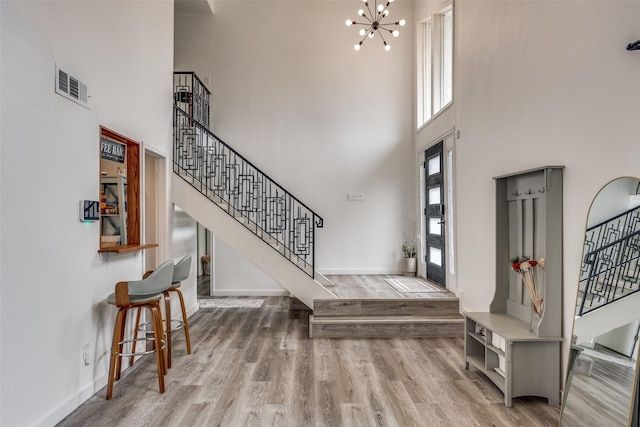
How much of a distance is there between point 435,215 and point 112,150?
476 centimetres

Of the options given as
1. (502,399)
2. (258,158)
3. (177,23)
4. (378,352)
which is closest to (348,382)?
(378,352)

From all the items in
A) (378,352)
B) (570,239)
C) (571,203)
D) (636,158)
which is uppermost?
(636,158)

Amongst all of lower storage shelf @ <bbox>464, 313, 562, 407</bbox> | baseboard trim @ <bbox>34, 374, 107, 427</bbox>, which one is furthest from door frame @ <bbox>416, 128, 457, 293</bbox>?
baseboard trim @ <bbox>34, 374, 107, 427</bbox>

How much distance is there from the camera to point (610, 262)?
2.44 m

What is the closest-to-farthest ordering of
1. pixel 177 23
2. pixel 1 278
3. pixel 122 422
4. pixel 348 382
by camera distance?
pixel 1 278
pixel 122 422
pixel 348 382
pixel 177 23

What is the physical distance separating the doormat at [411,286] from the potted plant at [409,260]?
0.56m

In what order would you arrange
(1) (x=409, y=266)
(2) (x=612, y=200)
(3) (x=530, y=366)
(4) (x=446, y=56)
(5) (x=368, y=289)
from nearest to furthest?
(2) (x=612, y=200)
(3) (x=530, y=366)
(5) (x=368, y=289)
(4) (x=446, y=56)
(1) (x=409, y=266)

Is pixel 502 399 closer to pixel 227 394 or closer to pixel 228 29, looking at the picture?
pixel 227 394

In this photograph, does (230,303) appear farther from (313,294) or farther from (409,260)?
(409,260)

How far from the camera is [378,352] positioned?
13.8ft

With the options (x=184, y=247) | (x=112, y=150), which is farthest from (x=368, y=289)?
(x=112, y=150)

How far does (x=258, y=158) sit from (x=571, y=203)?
17.7ft

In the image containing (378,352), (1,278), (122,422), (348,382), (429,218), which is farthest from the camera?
(429,218)

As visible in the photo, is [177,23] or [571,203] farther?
[177,23]
